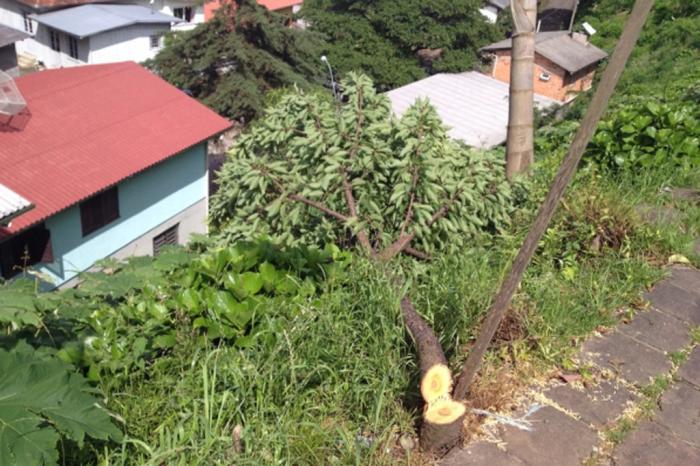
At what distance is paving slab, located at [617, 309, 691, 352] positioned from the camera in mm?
4301

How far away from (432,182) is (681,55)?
57.8 ft

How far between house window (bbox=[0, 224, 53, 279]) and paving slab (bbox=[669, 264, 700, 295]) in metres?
9.59

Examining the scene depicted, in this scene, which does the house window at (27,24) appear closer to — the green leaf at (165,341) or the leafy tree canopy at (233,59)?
the leafy tree canopy at (233,59)

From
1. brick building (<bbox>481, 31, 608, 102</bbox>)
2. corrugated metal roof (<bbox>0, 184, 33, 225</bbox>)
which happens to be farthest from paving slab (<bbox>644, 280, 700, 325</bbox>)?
brick building (<bbox>481, 31, 608, 102</bbox>)

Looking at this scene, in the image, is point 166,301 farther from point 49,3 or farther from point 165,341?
point 49,3

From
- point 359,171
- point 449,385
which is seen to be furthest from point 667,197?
point 449,385

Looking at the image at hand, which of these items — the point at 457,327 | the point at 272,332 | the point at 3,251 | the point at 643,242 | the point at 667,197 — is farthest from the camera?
the point at 3,251

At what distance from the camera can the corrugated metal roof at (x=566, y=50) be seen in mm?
27375

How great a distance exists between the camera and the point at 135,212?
14.4m

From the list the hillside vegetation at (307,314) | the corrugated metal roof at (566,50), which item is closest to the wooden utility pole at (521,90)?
the hillside vegetation at (307,314)

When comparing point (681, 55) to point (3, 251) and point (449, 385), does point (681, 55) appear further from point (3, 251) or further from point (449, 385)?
point (449, 385)

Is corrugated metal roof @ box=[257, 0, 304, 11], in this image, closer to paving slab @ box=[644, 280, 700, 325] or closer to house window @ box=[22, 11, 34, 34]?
house window @ box=[22, 11, 34, 34]

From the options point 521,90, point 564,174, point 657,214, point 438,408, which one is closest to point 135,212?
point 521,90

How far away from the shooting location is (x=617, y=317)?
4.50 m
